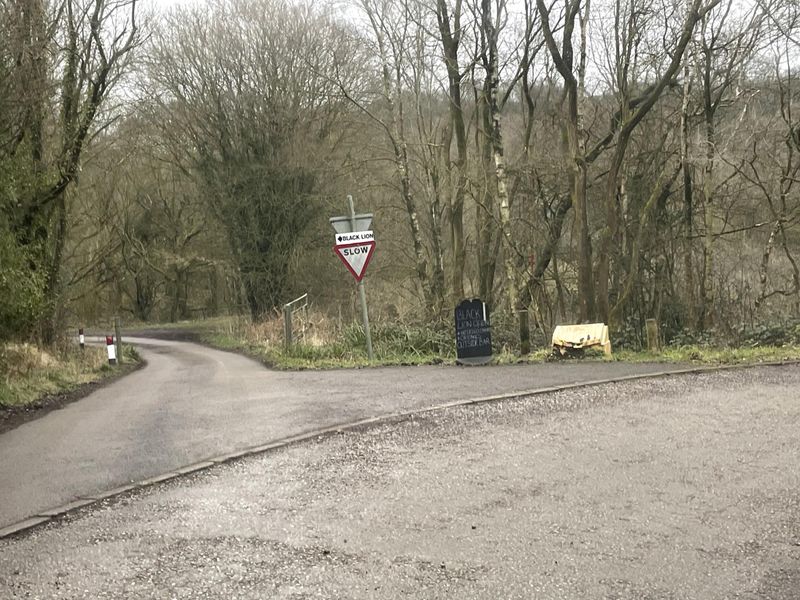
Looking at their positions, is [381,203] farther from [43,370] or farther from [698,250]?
[43,370]

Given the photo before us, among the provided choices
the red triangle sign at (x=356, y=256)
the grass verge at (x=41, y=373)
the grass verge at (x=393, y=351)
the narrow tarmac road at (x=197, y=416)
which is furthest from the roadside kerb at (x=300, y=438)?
the red triangle sign at (x=356, y=256)

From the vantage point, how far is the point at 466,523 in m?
5.15

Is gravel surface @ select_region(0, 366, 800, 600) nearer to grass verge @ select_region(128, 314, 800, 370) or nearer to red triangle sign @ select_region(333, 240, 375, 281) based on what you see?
grass verge @ select_region(128, 314, 800, 370)

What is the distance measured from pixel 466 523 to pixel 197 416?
5720 millimetres

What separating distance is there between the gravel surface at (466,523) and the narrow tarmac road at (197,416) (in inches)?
33.3

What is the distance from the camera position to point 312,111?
31.7m

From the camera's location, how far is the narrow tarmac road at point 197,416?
6938 millimetres

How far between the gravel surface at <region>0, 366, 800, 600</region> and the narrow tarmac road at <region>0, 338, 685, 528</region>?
0.85 meters

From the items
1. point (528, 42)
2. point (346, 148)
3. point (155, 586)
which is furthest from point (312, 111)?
point (155, 586)

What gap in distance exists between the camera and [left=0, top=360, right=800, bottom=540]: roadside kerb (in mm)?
5699

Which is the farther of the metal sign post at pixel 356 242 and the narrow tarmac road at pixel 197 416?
the metal sign post at pixel 356 242

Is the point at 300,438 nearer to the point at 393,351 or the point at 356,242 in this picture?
the point at 356,242

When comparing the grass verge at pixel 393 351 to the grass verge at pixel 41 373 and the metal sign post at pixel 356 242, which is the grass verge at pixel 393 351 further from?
the grass verge at pixel 41 373

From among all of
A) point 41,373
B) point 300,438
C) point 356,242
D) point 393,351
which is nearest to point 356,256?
point 356,242
